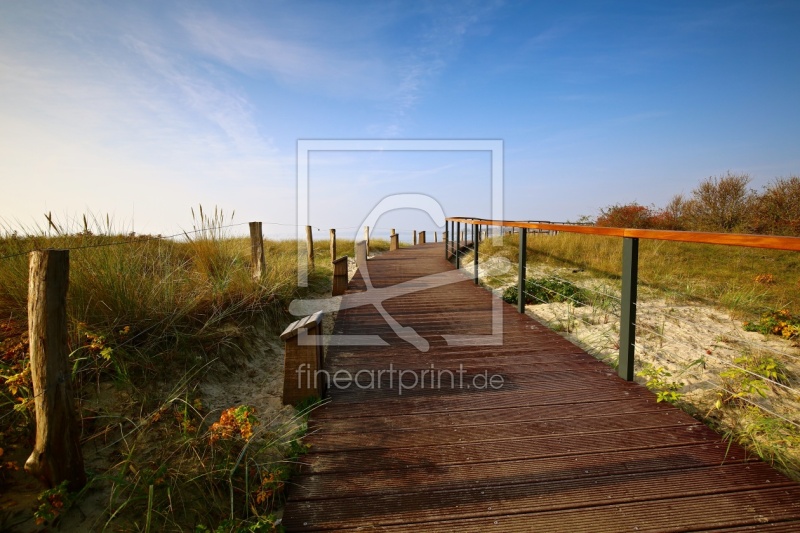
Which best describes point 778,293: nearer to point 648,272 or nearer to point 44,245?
point 648,272

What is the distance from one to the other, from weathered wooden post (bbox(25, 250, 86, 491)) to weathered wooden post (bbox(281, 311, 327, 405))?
47.0 inches

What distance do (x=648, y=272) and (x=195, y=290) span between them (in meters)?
7.51

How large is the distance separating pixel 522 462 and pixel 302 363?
1.53 m

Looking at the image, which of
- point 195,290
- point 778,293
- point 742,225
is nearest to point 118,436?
point 195,290

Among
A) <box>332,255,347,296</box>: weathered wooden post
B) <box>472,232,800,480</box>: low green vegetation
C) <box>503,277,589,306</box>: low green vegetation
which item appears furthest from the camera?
<box>332,255,347,296</box>: weathered wooden post

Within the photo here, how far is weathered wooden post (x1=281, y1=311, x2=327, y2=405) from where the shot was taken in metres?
2.79

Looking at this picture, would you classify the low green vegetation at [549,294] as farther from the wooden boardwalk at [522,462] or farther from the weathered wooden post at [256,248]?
the weathered wooden post at [256,248]

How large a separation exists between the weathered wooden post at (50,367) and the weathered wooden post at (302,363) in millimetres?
1195

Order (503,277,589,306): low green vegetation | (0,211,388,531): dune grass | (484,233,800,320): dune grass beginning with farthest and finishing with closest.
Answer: (503,277,589,306): low green vegetation
(484,233,800,320): dune grass
(0,211,388,531): dune grass

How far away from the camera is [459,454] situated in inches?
85.9

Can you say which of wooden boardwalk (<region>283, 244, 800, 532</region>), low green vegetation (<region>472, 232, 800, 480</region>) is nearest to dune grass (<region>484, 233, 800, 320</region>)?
low green vegetation (<region>472, 232, 800, 480</region>)

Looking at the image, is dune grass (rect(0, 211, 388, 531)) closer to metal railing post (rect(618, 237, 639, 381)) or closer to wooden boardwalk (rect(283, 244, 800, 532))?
wooden boardwalk (rect(283, 244, 800, 532))

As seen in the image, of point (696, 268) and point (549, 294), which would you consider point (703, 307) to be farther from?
point (696, 268)

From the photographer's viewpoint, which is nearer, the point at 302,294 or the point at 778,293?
the point at 778,293
